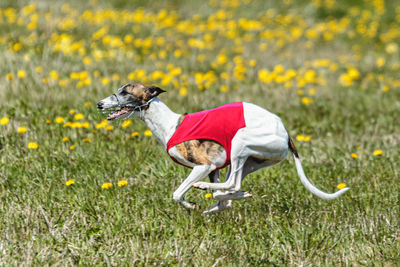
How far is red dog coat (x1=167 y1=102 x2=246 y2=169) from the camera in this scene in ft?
11.5

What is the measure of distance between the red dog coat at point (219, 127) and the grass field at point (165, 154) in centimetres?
63

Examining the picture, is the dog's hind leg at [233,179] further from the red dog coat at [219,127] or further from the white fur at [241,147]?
the red dog coat at [219,127]

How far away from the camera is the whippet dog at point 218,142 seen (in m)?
3.45

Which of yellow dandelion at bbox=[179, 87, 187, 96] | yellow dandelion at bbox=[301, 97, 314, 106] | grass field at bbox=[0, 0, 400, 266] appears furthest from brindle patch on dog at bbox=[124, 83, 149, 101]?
yellow dandelion at bbox=[301, 97, 314, 106]

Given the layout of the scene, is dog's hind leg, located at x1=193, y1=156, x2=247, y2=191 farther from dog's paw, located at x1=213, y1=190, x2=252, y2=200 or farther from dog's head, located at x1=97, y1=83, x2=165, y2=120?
dog's head, located at x1=97, y1=83, x2=165, y2=120

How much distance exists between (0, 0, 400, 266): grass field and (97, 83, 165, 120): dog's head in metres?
0.76

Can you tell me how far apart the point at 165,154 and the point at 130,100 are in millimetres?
1562

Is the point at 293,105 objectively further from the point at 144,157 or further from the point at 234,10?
the point at 234,10

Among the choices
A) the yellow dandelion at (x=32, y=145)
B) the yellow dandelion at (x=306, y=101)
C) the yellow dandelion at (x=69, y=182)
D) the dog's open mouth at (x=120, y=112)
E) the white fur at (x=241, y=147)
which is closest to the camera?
the white fur at (x=241, y=147)

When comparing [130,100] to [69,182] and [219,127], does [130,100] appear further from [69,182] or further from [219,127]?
[69,182]

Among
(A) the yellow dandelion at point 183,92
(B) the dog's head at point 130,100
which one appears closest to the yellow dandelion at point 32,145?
(B) the dog's head at point 130,100

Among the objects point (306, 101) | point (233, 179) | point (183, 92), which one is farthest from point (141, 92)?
point (306, 101)

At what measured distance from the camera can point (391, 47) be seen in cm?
1027

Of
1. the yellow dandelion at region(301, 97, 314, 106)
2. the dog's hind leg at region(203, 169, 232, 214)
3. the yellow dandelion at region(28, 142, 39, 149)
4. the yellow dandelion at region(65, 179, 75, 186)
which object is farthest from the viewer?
the yellow dandelion at region(301, 97, 314, 106)
